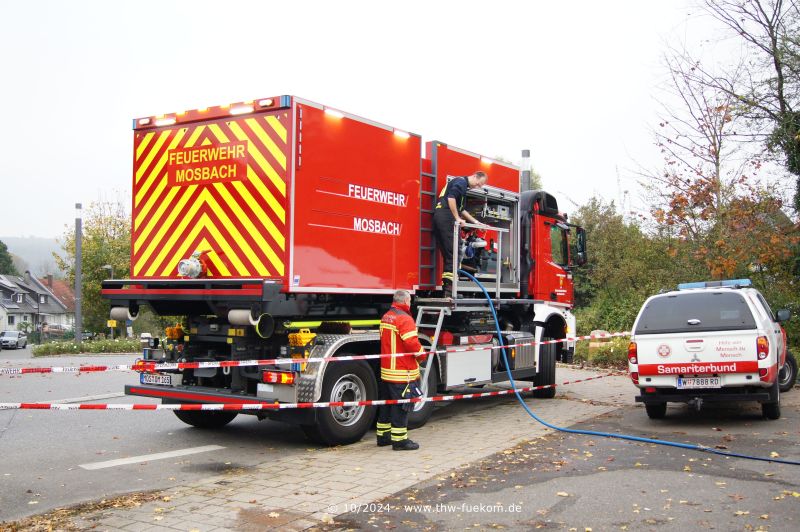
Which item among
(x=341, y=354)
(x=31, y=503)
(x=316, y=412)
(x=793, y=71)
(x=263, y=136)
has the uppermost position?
(x=793, y=71)

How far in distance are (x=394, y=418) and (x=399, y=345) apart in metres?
0.79

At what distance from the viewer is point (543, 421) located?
962 cm

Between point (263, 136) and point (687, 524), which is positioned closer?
point (687, 524)

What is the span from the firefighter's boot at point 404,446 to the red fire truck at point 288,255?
0.57 m

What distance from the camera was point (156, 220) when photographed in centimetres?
880

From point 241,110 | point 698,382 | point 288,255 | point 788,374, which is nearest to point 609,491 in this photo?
point 698,382

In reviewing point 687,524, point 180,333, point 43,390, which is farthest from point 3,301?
point 687,524

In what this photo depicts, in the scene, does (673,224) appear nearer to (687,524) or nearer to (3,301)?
(687,524)

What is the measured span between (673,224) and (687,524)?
45.2 feet

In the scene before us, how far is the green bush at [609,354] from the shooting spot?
1770 cm

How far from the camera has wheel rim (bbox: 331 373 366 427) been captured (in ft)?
26.0

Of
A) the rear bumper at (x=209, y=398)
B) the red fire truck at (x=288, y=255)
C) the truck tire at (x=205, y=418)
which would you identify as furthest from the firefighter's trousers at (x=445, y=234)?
the truck tire at (x=205, y=418)

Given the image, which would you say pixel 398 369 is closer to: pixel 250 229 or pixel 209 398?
pixel 209 398

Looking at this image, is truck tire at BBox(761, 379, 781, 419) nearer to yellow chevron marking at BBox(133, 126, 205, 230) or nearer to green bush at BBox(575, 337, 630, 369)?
yellow chevron marking at BBox(133, 126, 205, 230)
